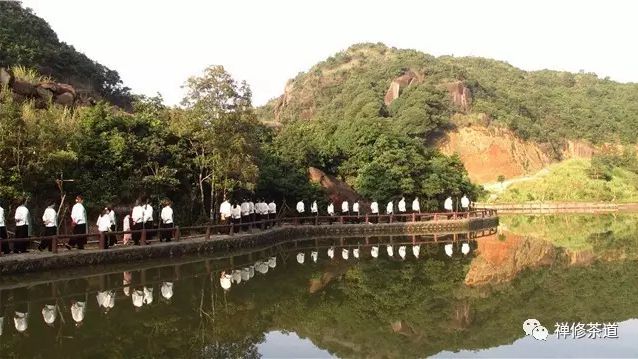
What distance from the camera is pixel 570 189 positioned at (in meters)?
65.9

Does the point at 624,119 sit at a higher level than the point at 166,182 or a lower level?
higher

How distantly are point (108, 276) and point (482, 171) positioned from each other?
242 feet

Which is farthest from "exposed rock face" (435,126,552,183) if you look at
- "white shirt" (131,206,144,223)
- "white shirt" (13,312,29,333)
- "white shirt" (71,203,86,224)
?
"white shirt" (13,312,29,333)

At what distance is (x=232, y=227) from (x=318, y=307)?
11619 millimetres

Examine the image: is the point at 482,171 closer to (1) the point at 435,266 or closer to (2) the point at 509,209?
(2) the point at 509,209

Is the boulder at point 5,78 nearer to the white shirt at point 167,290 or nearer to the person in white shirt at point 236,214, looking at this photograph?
the person in white shirt at point 236,214

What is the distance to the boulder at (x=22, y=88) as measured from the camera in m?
23.9

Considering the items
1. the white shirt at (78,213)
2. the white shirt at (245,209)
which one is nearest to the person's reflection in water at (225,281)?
the white shirt at (78,213)

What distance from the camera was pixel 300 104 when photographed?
109 metres

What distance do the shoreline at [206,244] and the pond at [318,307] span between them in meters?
0.52

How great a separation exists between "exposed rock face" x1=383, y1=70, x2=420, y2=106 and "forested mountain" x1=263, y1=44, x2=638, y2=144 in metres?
0.17

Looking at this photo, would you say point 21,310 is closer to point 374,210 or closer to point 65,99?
point 65,99

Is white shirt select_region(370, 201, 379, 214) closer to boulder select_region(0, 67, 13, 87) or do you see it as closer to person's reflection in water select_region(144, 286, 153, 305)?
boulder select_region(0, 67, 13, 87)

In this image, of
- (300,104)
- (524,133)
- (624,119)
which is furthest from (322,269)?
(624,119)
